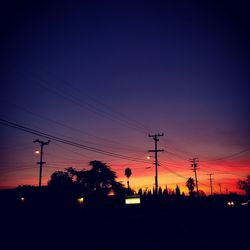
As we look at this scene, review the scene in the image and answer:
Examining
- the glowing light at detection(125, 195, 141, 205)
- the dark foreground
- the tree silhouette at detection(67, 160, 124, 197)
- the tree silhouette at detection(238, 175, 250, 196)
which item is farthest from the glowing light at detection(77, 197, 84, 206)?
the tree silhouette at detection(238, 175, 250, 196)

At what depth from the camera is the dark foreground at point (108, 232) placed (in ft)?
54.0

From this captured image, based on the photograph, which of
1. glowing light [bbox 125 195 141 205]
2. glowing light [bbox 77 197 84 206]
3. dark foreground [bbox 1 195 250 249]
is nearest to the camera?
dark foreground [bbox 1 195 250 249]

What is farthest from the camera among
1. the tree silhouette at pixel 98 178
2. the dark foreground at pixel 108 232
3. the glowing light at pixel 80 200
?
the tree silhouette at pixel 98 178

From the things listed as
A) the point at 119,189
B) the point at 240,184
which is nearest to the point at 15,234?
the point at 119,189

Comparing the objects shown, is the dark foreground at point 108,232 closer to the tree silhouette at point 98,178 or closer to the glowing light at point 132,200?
the glowing light at point 132,200

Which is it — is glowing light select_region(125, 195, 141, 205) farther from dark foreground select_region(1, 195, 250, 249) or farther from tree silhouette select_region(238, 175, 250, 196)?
tree silhouette select_region(238, 175, 250, 196)

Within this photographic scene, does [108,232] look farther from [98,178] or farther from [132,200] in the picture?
[98,178]

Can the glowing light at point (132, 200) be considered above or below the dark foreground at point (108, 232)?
above

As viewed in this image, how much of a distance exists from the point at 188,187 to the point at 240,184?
27.8 m

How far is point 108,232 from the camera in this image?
2303 centimetres

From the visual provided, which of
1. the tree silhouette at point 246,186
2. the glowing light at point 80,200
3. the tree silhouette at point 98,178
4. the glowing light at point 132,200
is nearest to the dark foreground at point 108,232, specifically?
the glowing light at point 80,200

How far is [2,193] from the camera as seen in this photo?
40219 mm

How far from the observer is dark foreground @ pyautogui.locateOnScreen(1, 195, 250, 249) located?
1645 cm

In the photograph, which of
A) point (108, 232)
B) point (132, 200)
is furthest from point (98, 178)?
point (108, 232)
